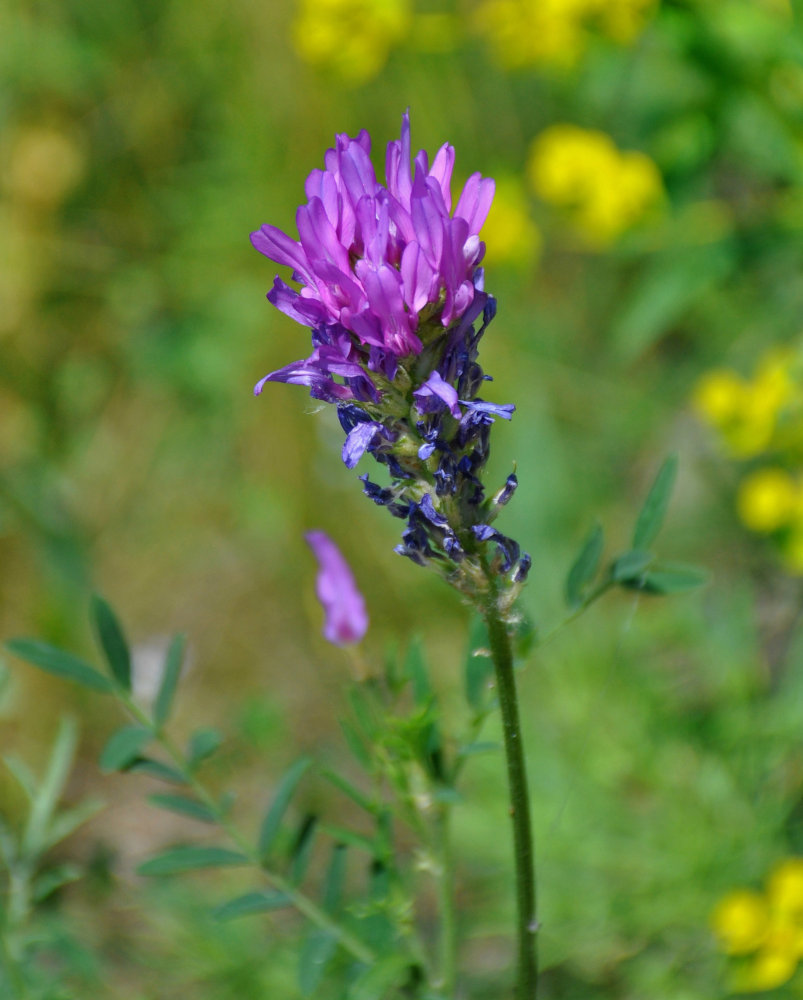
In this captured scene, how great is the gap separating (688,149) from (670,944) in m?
1.33

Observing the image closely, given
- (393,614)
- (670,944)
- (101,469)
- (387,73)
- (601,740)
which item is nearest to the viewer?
(670,944)

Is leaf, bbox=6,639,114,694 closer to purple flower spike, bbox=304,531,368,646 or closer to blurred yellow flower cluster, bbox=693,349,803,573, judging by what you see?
purple flower spike, bbox=304,531,368,646

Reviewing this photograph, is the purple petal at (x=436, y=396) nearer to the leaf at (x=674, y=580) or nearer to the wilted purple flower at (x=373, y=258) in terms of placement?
the wilted purple flower at (x=373, y=258)

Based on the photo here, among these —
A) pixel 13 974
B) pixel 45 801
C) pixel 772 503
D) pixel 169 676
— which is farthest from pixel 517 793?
pixel 772 503

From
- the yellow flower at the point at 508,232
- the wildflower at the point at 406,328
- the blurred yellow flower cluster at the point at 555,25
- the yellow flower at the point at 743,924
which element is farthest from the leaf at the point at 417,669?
the yellow flower at the point at 508,232

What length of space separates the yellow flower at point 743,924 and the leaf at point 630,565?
675mm

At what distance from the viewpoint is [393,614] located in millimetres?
2320

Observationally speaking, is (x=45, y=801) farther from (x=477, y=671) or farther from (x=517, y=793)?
(x=517, y=793)

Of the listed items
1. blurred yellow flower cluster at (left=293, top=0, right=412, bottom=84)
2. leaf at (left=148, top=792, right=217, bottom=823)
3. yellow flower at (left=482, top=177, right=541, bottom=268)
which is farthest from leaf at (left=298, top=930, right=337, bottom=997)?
blurred yellow flower cluster at (left=293, top=0, right=412, bottom=84)

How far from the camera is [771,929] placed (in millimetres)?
1308

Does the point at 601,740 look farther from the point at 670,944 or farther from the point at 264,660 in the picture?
the point at 264,660

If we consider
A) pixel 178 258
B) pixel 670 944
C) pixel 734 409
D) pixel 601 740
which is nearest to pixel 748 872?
pixel 670 944

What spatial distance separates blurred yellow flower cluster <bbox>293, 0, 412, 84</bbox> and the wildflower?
1.64 metres

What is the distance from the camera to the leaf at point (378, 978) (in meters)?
0.75
